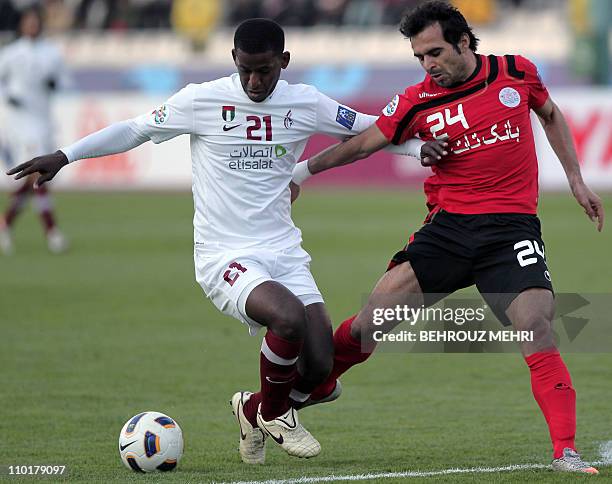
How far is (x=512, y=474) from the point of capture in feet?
19.2

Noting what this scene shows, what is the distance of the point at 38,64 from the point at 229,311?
11308 millimetres

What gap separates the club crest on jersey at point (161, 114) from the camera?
21.0 ft

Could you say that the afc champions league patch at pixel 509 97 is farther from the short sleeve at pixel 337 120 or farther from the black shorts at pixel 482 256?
the short sleeve at pixel 337 120

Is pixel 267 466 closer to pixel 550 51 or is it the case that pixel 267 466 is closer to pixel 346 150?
pixel 346 150

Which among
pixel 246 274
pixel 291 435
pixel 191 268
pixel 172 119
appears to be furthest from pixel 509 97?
pixel 191 268

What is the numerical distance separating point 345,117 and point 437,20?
0.74 metres

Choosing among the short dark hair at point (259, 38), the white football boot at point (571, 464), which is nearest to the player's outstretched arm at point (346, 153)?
the short dark hair at point (259, 38)

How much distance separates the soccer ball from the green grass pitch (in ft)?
0.26

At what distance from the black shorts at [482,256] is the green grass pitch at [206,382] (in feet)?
2.77

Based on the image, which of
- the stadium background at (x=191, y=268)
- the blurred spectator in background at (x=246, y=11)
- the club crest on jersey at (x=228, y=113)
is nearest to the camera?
the club crest on jersey at (x=228, y=113)

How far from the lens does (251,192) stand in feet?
21.0

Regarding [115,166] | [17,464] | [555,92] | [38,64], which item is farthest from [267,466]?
[115,166]

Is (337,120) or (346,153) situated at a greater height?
(337,120)

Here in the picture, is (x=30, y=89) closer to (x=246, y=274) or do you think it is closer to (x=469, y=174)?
(x=246, y=274)
